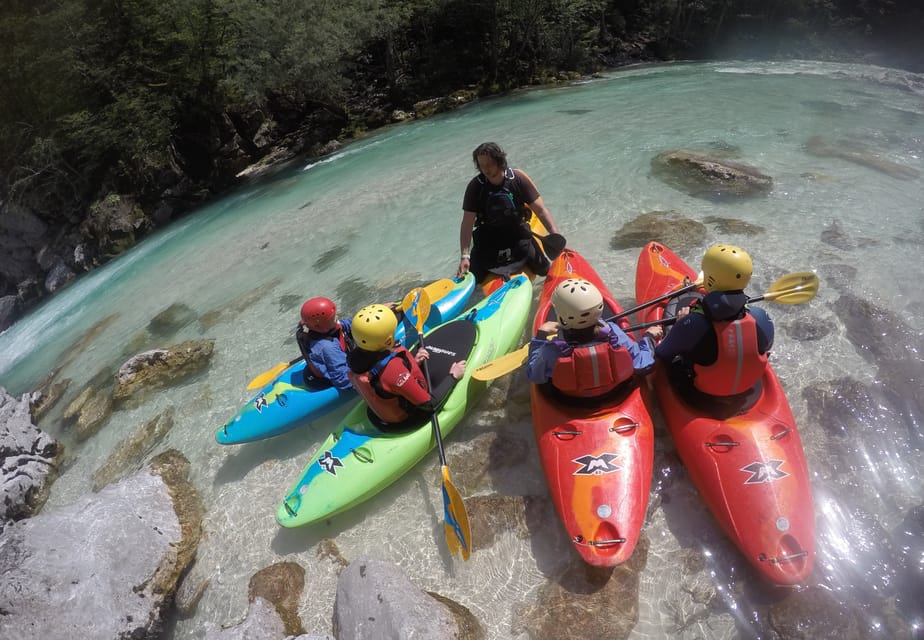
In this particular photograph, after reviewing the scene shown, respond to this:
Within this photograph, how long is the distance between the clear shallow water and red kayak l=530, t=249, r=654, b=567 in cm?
33

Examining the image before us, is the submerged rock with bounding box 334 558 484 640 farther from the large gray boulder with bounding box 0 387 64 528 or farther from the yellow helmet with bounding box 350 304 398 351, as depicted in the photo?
the large gray boulder with bounding box 0 387 64 528

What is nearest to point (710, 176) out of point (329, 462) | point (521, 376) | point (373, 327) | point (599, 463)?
point (521, 376)

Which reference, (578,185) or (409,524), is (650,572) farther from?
(578,185)

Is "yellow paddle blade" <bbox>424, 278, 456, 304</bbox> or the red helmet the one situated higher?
the red helmet

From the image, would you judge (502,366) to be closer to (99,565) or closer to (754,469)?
(754,469)

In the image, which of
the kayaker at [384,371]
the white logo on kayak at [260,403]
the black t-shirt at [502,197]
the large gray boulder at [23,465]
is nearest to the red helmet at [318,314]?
the kayaker at [384,371]

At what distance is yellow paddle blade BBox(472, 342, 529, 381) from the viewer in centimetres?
351

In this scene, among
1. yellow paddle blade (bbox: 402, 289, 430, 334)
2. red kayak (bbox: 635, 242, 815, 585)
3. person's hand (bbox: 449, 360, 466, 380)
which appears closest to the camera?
red kayak (bbox: 635, 242, 815, 585)

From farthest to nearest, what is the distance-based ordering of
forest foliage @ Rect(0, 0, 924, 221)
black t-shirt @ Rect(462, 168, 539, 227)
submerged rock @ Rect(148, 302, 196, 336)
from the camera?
forest foliage @ Rect(0, 0, 924, 221)
submerged rock @ Rect(148, 302, 196, 336)
black t-shirt @ Rect(462, 168, 539, 227)

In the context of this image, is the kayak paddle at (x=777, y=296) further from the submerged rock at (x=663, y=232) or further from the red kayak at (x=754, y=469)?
the submerged rock at (x=663, y=232)

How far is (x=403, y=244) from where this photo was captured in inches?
295

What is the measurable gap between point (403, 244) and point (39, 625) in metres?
5.77

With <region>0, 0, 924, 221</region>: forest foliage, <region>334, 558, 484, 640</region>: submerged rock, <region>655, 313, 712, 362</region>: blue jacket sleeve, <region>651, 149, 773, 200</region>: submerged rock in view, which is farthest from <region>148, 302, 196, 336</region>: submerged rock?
<region>0, 0, 924, 221</region>: forest foliage

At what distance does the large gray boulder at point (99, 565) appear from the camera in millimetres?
3027
